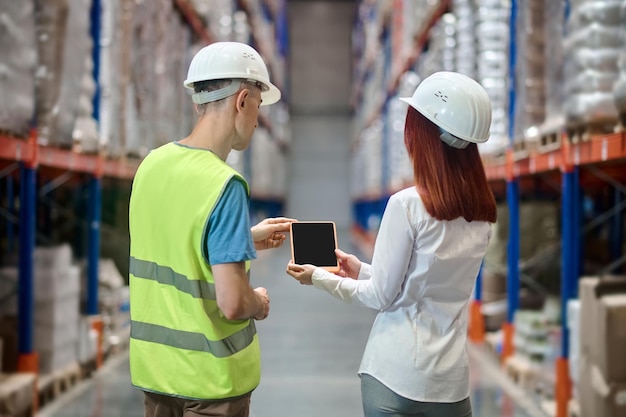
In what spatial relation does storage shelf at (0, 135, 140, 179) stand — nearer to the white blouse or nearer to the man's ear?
the man's ear

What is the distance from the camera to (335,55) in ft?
87.9

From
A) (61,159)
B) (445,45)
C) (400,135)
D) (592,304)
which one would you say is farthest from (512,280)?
(400,135)

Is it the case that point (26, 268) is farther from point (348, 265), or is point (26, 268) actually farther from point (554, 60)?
point (554, 60)

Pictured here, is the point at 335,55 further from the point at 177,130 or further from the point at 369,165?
the point at 177,130

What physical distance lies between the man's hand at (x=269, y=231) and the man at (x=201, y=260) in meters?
0.35

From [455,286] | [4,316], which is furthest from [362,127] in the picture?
[455,286]

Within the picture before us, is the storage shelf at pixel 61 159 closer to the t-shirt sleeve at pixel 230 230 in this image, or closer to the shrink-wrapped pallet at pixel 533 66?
the t-shirt sleeve at pixel 230 230

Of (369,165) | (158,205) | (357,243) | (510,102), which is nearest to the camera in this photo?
(158,205)

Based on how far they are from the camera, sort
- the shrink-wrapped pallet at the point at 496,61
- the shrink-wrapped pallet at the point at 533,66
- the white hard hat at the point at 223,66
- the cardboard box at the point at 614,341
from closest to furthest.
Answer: the white hard hat at the point at 223,66 → the cardboard box at the point at 614,341 → the shrink-wrapped pallet at the point at 533,66 → the shrink-wrapped pallet at the point at 496,61

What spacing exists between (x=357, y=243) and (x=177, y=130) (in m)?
13.3

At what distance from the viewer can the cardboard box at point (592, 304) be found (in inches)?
141

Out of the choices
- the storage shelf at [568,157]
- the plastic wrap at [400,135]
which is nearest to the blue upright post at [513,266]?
the storage shelf at [568,157]

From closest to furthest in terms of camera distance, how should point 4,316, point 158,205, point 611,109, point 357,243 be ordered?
point 158,205, point 611,109, point 4,316, point 357,243

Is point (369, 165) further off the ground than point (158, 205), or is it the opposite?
point (369, 165)
